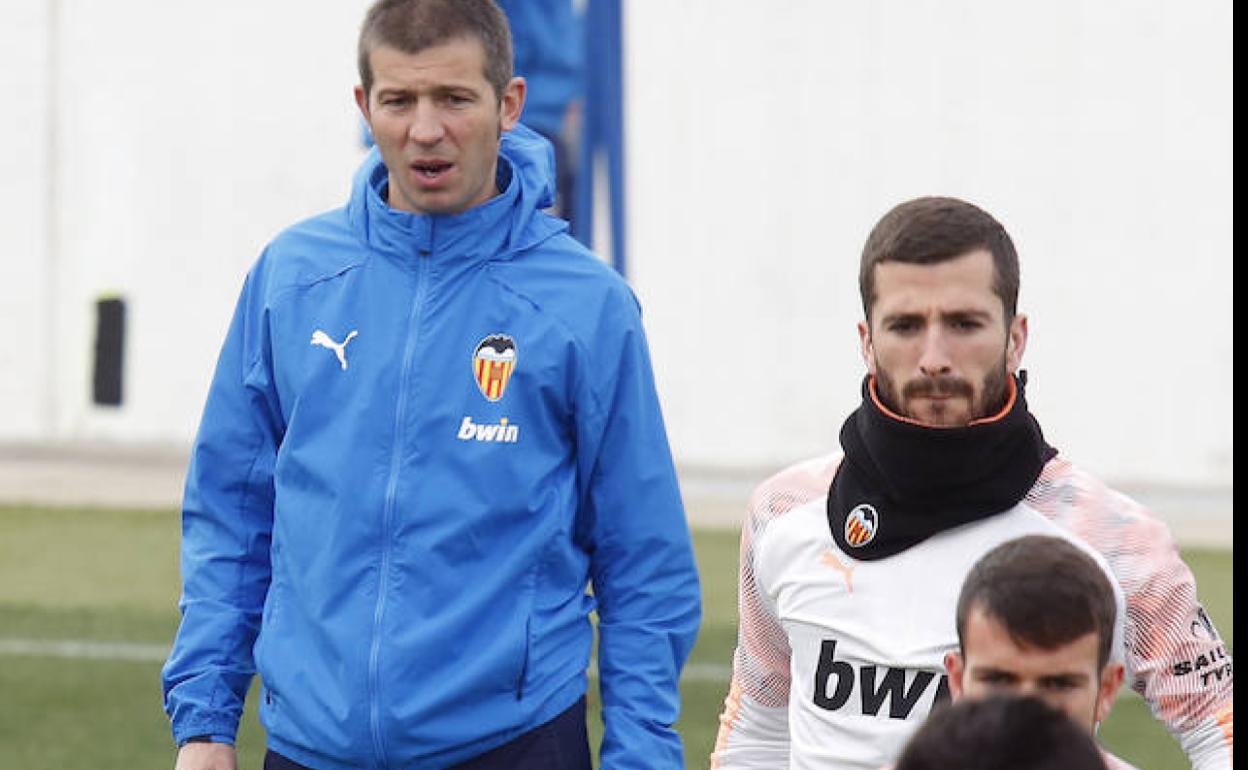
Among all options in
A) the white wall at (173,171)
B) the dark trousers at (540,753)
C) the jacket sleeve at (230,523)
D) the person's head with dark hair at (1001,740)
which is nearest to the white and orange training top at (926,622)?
the dark trousers at (540,753)

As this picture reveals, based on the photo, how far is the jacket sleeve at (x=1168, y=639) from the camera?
3324 mm

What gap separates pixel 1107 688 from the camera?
3.01m

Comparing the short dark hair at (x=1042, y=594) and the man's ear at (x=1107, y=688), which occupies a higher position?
the short dark hair at (x=1042, y=594)

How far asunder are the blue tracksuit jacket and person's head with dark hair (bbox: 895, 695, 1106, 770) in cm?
153

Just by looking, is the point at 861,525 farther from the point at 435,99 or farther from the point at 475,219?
the point at 435,99

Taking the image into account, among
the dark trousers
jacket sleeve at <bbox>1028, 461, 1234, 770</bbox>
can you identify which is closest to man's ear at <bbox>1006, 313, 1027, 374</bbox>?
jacket sleeve at <bbox>1028, 461, 1234, 770</bbox>

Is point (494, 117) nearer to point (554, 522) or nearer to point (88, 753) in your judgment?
point (554, 522)

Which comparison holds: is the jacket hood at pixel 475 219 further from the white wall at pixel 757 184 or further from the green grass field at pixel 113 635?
the white wall at pixel 757 184

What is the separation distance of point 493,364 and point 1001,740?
67.6 inches

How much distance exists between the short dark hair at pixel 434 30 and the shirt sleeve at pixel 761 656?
0.74 meters

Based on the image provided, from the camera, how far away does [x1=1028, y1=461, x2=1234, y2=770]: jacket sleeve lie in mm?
3324

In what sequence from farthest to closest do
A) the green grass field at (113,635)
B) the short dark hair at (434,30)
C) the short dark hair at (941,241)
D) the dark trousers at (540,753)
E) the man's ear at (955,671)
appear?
the green grass field at (113,635) → the short dark hair at (434,30) → the dark trousers at (540,753) → the short dark hair at (941,241) → the man's ear at (955,671)

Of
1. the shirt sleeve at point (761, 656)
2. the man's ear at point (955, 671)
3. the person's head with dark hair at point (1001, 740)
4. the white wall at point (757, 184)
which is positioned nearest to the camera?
the person's head with dark hair at point (1001, 740)

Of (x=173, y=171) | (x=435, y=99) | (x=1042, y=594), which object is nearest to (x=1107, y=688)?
(x=1042, y=594)
